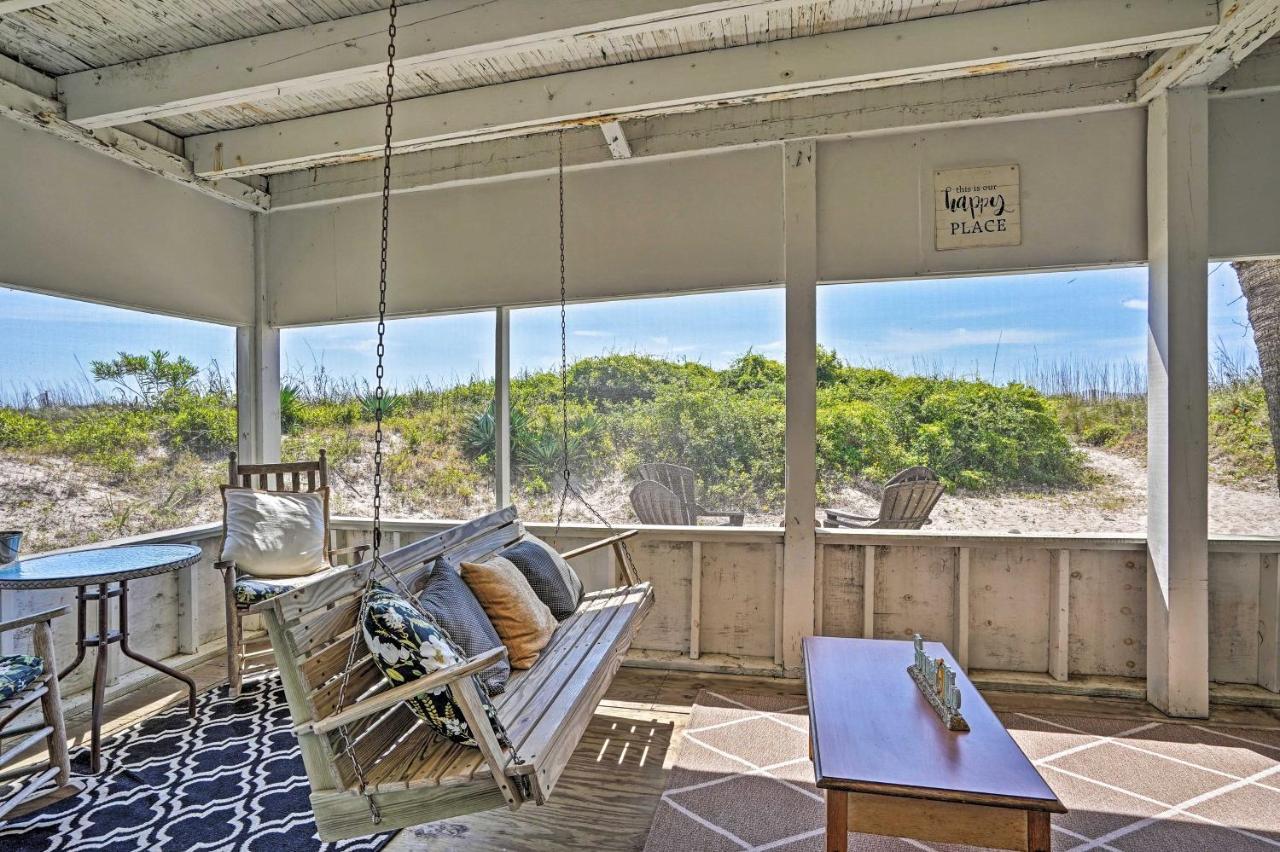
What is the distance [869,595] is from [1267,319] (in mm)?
2250

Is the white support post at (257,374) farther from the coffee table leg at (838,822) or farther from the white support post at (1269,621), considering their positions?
the white support post at (1269,621)

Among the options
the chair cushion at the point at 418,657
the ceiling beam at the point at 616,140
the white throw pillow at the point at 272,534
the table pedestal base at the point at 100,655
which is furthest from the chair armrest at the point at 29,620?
the ceiling beam at the point at 616,140

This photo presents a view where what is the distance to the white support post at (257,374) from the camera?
4.21 meters

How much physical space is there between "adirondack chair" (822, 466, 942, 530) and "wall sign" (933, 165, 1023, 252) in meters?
1.19

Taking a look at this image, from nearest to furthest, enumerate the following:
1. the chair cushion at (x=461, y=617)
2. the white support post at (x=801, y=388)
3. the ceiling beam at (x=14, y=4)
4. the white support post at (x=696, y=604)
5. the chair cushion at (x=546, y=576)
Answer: the chair cushion at (x=461, y=617) → the ceiling beam at (x=14, y=4) → the chair cushion at (x=546, y=576) → the white support post at (x=801, y=388) → the white support post at (x=696, y=604)

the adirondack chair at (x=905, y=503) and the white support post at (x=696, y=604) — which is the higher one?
the adirondack chair at (x=905, y=503)

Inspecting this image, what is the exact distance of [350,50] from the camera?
8.80ft

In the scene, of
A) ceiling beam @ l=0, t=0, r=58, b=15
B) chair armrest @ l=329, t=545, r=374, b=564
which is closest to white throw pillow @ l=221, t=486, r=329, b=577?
chair armrest @ l=329, t=545, r=374, b=564

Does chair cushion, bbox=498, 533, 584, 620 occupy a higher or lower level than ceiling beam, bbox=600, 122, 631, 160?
lower

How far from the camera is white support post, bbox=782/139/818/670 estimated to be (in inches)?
133

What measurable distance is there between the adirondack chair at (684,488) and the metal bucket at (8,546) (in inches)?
106

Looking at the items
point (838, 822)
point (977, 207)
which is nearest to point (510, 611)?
point (838, 822)

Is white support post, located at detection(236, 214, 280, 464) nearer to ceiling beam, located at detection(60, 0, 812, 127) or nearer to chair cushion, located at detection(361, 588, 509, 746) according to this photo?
ceiling beam, located at detection(60, 0, 812, 127)

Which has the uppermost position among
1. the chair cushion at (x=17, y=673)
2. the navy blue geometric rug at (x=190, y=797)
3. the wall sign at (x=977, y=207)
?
the wall sign at (x=977, y=207)
